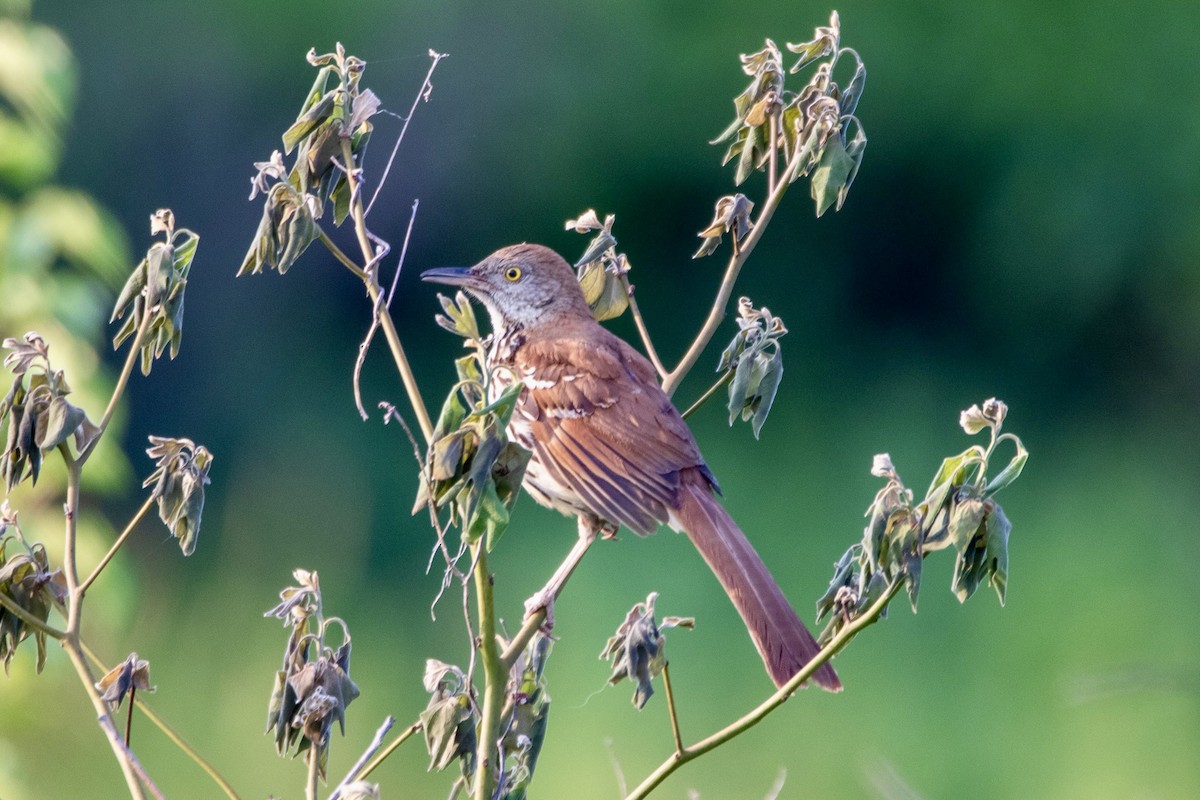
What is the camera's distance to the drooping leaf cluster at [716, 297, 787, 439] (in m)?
1.97


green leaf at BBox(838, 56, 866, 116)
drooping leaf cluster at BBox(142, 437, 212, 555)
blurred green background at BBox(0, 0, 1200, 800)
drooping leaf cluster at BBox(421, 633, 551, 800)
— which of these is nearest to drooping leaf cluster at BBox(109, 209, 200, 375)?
drooping leaf cluster at BBox(142, 437, 212, 555)

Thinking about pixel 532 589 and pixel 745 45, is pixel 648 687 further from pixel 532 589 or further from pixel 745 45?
pixel 745 45

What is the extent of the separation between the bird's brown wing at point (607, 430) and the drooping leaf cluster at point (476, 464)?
3.07 feet

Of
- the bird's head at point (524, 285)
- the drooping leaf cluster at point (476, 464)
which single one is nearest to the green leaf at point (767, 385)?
the drooping leaf cluster at point (476, 464)

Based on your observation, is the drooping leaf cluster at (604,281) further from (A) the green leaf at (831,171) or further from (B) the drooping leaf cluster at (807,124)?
(A) the green leaf at (831,171)

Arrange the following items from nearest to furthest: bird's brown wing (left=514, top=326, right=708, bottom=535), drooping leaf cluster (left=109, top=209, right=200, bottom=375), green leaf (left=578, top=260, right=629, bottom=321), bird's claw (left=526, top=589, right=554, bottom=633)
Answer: drooping leaf cluster (left=109, top=209, right=200, bottom=375), bird's claw (left=526, top=589, right=554, bottom=633), green leaf (left=578, top=260, right=629, bottom=321), bird's brown wing (left=514, top=326, right=708, bottom=535)

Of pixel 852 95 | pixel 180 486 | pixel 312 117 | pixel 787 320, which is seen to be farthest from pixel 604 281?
pixel 787 320

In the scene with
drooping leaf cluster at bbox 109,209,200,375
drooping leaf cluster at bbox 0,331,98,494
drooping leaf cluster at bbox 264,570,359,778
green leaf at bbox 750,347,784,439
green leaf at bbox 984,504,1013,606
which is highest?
drooping leaf cluster at bbox 109,209,200,375

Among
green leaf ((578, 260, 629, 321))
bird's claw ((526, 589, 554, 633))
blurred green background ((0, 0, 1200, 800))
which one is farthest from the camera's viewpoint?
blurred green background ((0, 0, 1200, 800))

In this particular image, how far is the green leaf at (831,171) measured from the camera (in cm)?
192

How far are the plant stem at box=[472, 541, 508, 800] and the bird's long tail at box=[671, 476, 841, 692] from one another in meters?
0.57

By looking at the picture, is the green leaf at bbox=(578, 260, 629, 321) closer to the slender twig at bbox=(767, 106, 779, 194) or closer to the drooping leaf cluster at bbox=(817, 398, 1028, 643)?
the slender twig at bbox=(767, 106, 779, 194)

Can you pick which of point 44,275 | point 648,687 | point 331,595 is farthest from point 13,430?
point 331,595

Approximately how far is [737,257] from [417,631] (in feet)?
14.8
